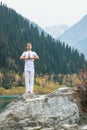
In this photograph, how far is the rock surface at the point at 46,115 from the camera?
12633mm

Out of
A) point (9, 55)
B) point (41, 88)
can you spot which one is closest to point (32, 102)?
point (41, 88)

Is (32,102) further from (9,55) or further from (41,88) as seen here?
(9,55)

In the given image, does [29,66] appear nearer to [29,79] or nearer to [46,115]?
[29,79]

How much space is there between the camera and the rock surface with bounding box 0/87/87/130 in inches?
497

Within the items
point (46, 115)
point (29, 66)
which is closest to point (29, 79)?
point (29, 66)

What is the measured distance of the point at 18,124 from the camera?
1278 cm

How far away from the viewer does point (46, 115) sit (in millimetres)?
12953

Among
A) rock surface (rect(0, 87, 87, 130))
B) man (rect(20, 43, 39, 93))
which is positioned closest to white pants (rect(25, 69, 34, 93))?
man (rect(20, 43, 39, 93))

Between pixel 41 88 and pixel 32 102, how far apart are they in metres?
147

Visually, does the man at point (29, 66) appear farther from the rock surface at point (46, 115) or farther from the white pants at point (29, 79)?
the rock surface at point (46, 115)

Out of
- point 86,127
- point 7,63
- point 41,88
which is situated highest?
point 7,63

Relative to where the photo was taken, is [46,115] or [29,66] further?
[29,66]

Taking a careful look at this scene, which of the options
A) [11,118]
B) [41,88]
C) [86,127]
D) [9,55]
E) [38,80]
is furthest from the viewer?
[9,55]

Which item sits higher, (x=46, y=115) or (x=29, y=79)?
(x=29, y=79)
